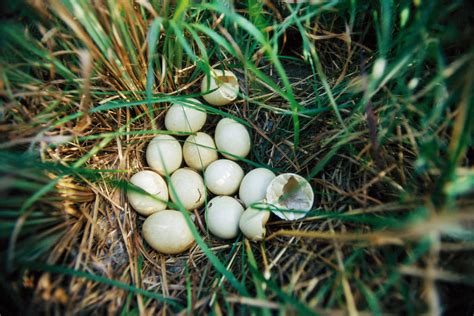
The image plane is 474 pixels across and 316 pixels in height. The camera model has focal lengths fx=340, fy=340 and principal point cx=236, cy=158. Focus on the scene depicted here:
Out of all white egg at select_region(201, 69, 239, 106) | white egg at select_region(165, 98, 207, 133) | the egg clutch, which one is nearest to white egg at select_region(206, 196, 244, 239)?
the egg clutch

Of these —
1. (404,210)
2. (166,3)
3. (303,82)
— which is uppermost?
(166,3)

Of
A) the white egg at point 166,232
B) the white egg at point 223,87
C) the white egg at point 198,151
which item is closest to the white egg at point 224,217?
the white egg at point 166,232

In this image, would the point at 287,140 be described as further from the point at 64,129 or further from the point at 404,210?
the point at 64,129

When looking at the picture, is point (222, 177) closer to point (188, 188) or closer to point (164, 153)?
point (188, 188)

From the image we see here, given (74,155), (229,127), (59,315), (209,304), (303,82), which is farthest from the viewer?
(303,82)

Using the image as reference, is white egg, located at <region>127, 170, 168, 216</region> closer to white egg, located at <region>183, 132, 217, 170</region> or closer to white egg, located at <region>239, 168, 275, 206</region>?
white egg, located at <region>183, 132, 217, 170</region>

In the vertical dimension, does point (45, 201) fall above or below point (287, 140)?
below

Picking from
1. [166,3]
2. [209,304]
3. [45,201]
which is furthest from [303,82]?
[45,201]

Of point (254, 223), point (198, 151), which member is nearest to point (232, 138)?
point (198, 151)
